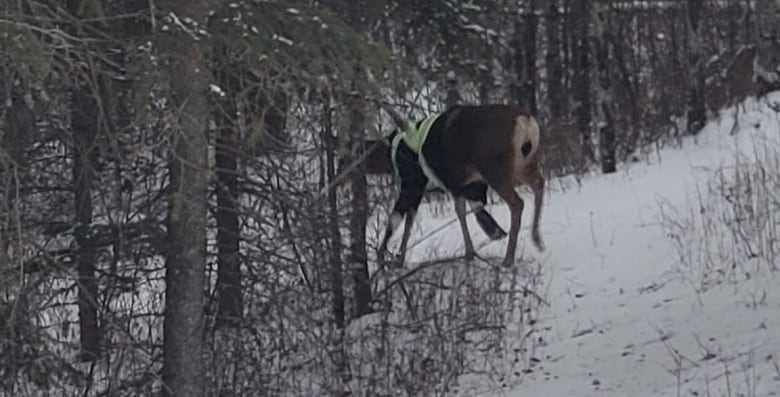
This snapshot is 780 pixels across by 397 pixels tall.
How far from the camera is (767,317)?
8086mm

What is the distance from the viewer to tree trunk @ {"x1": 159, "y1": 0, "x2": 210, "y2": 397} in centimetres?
613

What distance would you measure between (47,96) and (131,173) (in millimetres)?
1019

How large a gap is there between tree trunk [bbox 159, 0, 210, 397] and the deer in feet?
10.7

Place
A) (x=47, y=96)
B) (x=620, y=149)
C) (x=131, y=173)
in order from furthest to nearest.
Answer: (x=620, y=149) → (x=131, y=173) → (x=47, y=96)

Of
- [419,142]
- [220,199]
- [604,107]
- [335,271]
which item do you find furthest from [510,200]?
[604,107]

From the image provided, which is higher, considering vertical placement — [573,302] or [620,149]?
[620,149]

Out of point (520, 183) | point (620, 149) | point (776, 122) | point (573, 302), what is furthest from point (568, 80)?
point (573, 302)

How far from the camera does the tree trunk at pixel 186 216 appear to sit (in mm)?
6129

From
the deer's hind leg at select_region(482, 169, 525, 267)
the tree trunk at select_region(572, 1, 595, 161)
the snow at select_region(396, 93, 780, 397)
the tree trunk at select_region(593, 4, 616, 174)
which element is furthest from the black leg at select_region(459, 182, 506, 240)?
the tree trunk at select_region(572, 1, 595, 161)

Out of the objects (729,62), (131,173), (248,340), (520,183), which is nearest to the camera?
(131,173)

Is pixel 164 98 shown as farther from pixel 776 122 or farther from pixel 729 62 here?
pixel 729 62

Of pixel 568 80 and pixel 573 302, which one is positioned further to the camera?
pixel 568 80

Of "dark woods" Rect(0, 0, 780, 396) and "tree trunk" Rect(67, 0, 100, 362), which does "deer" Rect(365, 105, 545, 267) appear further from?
"tree trunk" Rect(67, 0, 100, 362)

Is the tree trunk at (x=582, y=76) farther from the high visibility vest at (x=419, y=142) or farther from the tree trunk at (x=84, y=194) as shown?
the tree trunk at (x=84, y=194)
